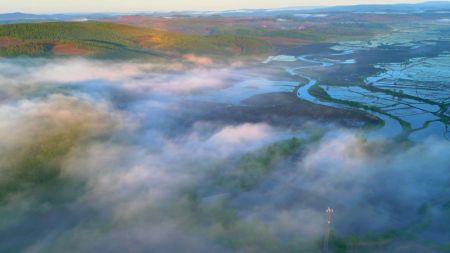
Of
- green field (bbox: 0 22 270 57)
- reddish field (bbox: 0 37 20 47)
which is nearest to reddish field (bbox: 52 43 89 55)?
green field (bbox: 0 22 270 57)

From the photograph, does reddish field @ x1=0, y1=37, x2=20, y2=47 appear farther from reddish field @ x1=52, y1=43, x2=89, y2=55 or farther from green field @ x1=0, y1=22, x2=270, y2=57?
reddish field @ x1=52, y1=43, x2=89, y2=55

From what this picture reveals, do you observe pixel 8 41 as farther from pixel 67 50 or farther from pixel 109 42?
pixel 109 42

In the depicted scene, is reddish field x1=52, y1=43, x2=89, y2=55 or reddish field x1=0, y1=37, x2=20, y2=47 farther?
reddish field x1=0, y1=37, x2=20, y2=47

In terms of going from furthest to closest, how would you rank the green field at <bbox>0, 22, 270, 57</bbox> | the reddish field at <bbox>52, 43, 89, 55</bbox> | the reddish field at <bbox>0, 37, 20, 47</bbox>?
the green field at <bbox>0, 22, 270, 57</bbox>, the reddish field at <bbox>0, 37, 20, 47</bbox>, the reddish field at <bbox>52, 43, 89, 55</bbox>

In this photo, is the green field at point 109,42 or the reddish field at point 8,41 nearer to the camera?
the reddish field at point 8,41

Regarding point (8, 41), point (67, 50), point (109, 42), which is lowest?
point (67, 50)

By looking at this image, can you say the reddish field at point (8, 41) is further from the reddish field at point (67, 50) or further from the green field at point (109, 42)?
the reddish field at point (67, 50)

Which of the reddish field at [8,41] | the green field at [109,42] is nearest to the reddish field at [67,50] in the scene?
the green field at [109,42]

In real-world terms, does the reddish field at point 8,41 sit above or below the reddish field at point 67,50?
above

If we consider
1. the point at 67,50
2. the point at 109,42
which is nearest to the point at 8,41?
the point at 67,50

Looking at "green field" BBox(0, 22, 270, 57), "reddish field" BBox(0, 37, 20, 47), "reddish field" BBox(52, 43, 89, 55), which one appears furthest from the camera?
"green field" BBox(0, 22, 270, 57)

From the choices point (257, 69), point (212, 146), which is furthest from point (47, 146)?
point (257, 69)
